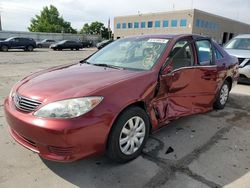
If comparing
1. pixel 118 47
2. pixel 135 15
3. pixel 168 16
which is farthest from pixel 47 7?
pixel 118 47

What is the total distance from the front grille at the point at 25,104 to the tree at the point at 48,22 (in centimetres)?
7460

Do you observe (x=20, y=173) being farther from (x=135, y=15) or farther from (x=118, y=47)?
(x=135, y=15)

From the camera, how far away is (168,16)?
5425 cm

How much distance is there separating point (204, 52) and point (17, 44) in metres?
25.4

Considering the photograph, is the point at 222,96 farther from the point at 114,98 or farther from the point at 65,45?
the point at 65,45

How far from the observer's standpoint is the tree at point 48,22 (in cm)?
7288

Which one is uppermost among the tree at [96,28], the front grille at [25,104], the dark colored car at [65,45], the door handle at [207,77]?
the tree at [96,28]

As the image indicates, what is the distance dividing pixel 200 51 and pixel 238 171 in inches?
82.7

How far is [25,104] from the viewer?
9.18 feet

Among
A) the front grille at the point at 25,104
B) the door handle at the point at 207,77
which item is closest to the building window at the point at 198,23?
the door handle at the point at 207,77

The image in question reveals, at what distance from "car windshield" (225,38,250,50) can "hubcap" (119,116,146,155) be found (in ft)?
23.3

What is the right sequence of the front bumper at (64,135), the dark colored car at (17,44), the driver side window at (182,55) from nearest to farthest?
the front bumper at (64,135), the driver side window at (182,55), the dark colored car at (17,44)

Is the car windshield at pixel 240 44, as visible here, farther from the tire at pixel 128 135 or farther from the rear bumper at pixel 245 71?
the tire at pixel 128 135

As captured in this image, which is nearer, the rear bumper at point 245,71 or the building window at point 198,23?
the rear bumper at point 245,71
